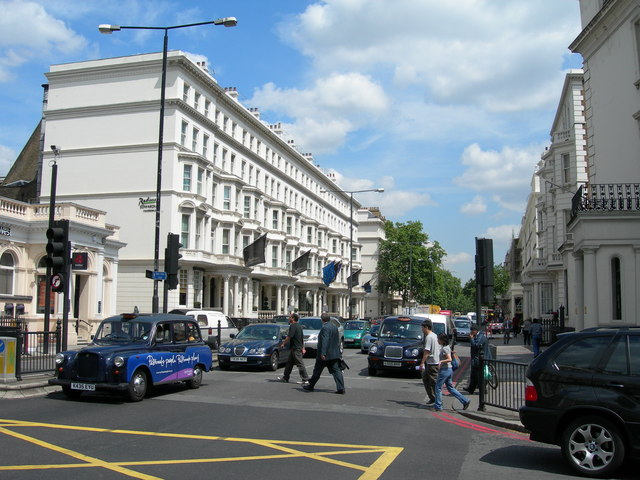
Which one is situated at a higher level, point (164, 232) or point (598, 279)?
point (164, 232)

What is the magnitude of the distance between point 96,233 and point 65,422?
69.3ft

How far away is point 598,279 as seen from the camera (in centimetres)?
1748

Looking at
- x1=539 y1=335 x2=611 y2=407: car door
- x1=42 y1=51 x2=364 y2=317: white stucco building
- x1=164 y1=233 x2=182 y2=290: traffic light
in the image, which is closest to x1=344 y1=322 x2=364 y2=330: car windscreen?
x1=42 y1=51 x2=364 y2=317: white stucco building

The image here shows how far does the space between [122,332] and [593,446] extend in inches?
376

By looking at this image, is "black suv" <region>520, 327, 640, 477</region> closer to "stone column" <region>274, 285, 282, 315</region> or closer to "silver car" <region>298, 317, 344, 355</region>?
"silver car" <region>298, 317, 344, 355</region>

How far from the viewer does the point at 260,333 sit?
64.4 feet

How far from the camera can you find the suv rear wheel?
6875 millimetres

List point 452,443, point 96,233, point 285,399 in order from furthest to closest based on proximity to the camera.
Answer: point 96,233
point 285,399
point 452,443

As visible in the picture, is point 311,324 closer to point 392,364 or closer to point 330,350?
point 392,364

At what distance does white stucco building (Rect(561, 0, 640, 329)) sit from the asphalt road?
6863 millimetres

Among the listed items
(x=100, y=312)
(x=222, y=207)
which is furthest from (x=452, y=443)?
(x=222, y=207)

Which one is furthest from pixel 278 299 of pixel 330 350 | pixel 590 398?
pixel 590 398

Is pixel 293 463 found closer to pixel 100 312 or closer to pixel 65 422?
pixel 65 422

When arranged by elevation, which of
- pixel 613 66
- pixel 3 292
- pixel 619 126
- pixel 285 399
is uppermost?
pixel 613 66
